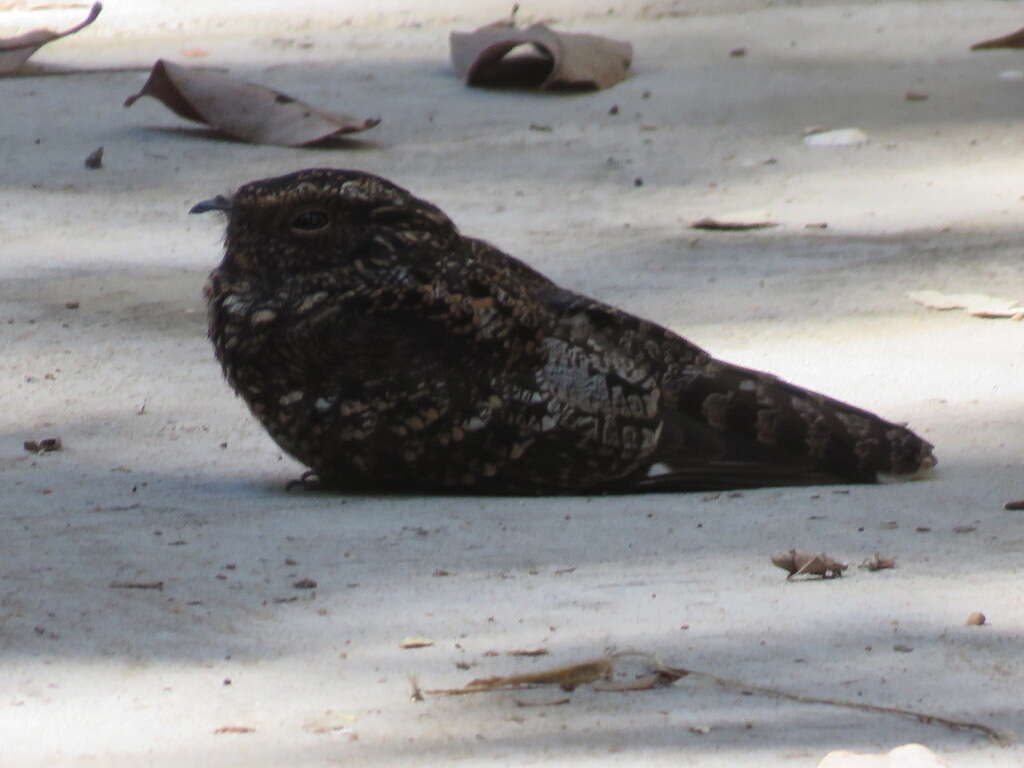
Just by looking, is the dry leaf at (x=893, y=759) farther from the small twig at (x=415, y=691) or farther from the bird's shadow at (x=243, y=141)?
the bird's shadow at (x=243, y=141)

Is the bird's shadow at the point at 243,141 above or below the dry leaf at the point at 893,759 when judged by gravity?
above

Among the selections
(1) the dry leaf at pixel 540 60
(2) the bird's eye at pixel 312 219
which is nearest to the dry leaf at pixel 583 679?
(2) the bird's eye at pixel 312 219

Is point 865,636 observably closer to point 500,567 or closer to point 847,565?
point 847,565

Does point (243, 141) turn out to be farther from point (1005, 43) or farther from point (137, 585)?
point (137, 585)

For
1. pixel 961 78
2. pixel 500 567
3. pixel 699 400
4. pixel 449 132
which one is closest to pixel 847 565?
pixel 500 567

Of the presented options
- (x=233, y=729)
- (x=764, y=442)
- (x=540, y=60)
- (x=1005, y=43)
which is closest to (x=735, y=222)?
(x=540, y=60)

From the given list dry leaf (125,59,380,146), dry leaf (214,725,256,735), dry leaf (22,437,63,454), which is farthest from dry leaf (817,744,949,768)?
dry leaf (125,59,380,146)

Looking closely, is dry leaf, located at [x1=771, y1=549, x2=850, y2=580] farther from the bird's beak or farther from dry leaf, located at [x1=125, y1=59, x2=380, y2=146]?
dry leaf, located at [x1=125, y1=59, x2=380, y2=146]
